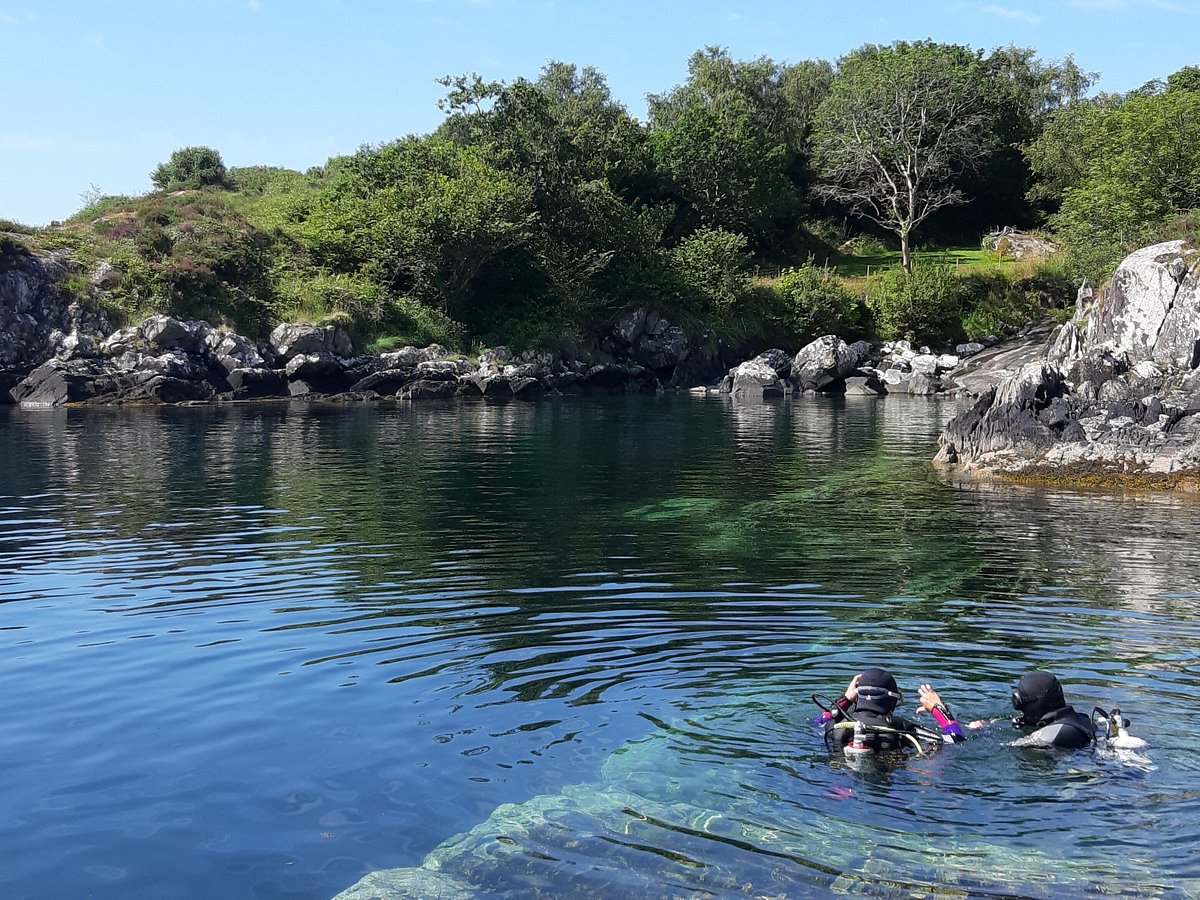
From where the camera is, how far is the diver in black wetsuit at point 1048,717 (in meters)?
9.95

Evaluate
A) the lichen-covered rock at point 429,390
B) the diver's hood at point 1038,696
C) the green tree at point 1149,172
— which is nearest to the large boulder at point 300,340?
the lichen-covered rock at point 429,390

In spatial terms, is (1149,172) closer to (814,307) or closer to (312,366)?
(814,307)

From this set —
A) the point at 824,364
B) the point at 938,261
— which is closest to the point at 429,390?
the point at 824,364

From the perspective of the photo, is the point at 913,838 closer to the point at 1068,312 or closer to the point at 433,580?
the point at 433,580

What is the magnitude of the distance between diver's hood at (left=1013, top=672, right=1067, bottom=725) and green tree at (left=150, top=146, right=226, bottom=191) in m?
96.3

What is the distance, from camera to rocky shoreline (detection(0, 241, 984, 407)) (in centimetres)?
6106

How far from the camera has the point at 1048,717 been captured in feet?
33.4

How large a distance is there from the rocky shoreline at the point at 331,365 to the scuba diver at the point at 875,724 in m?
54.8

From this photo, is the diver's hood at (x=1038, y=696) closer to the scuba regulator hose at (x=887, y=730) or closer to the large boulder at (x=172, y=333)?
the scuba regulator hose at (x=887, y=730)

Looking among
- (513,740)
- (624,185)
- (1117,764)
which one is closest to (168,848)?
(513,740)

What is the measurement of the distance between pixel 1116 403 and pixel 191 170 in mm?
86814

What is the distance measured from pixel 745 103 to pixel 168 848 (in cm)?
9882

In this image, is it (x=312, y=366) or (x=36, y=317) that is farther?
(x=312, y=366)

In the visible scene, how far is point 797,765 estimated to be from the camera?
983 centimetres
